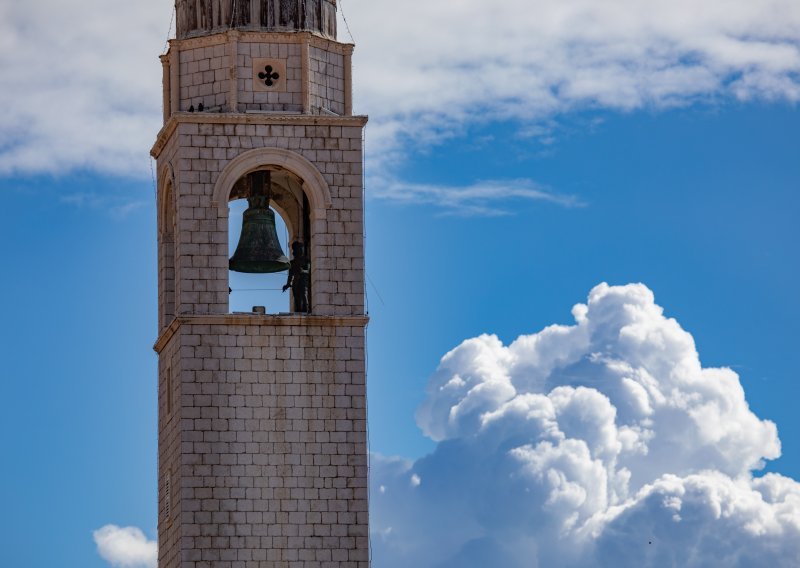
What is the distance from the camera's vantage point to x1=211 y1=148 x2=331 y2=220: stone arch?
246 ft

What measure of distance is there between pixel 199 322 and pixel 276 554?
18.7ft

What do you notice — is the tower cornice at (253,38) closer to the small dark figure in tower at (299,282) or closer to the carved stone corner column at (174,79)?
the carved stone corner column at (174,79)

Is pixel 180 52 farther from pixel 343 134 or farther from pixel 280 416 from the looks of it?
pixel 280 416

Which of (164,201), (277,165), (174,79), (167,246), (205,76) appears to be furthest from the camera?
(164,201)

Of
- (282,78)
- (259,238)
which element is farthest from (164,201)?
(282,78)

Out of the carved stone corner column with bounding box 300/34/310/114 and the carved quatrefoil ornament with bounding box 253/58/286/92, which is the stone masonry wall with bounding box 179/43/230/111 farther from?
the carved stone corner column with bounding box 300/34/310/114

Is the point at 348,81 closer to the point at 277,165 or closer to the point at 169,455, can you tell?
the point at 277,165

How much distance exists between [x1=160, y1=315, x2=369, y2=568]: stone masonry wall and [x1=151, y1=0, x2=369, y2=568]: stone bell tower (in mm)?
32

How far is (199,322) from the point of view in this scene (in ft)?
243

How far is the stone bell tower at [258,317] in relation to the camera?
73062 millimetres

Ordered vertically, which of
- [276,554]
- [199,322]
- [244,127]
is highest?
[244,127]

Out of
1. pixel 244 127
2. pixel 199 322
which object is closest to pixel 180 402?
pixel 199 322

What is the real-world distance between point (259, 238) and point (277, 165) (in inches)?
81.2

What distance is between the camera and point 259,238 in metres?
76.4
